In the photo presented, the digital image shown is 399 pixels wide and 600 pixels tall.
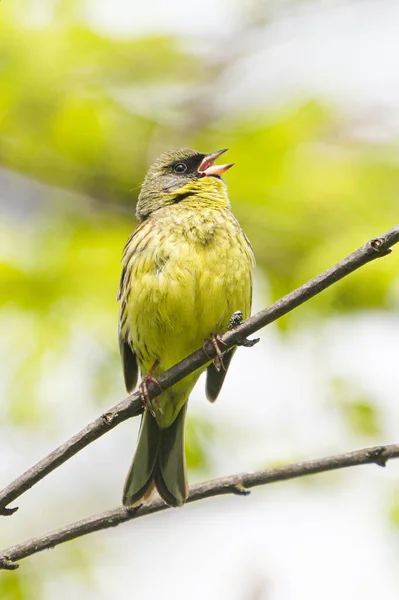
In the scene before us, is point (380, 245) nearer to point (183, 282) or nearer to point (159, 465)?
point (183, 282)

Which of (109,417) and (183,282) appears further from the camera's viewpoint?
(183,282)

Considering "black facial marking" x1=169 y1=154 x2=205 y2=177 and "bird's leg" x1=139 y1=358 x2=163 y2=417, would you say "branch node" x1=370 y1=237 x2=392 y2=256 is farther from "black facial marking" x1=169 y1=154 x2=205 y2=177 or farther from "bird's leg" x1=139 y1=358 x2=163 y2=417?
"black facial marking" x1=169 y1=154 x2=205 y2=177

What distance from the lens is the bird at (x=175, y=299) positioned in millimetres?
4691

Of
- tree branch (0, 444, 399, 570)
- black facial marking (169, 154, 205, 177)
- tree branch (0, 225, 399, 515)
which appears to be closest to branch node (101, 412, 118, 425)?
tree branch (0, 225, 399, 515)

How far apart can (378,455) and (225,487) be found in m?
0.64

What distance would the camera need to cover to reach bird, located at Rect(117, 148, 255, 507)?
185 inches

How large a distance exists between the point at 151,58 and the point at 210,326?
5.87 feet

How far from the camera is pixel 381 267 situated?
4492mm

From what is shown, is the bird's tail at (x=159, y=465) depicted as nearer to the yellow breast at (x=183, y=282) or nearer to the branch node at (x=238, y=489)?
the yellow breast at (x=183, y=282)

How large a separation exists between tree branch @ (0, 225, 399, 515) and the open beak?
2099 mm

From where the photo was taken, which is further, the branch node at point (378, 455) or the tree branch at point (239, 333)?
the branch node at point (378, 455)

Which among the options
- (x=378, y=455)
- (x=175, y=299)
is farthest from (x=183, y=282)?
(x=378, y=455)

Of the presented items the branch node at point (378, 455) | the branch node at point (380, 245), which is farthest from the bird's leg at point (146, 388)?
the branch node at point (380, 245)

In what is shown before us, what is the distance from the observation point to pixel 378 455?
11.2 feet
